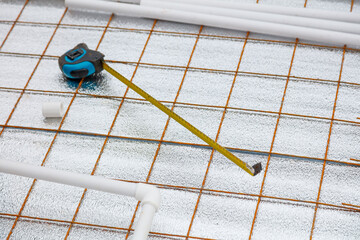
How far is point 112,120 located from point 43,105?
1.10 feet

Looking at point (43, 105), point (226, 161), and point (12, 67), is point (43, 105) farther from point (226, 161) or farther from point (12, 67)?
point (226, 161)

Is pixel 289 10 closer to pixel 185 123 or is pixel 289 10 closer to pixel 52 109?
pixel 185 123

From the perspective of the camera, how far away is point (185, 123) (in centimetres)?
234

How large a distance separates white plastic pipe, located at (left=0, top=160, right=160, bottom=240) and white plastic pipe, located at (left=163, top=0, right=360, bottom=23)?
4.17 feet

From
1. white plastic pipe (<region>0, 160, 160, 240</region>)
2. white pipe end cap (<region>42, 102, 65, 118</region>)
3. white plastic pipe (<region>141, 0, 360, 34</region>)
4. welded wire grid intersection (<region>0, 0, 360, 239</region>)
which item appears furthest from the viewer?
white plastic pipe (<region>141, 0, 360, 34</region>)

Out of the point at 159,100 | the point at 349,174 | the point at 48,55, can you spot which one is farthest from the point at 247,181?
the point at 48,55

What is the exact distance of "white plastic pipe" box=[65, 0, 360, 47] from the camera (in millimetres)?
2674

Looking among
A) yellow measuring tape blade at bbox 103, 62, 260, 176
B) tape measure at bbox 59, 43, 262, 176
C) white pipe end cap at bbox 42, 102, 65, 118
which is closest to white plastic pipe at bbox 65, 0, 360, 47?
tape measure at bbox 59, 43, 262, 176

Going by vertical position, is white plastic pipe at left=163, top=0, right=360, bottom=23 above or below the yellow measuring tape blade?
above

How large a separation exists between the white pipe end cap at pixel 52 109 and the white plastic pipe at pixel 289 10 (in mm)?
940

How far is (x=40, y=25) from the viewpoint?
3.01 m

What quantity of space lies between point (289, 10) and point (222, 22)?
14.3 inches

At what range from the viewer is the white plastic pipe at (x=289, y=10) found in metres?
2.75

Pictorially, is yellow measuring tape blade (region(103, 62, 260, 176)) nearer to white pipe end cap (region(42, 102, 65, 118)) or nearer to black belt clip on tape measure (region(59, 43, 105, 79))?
black belt clip on tape measure (region(59, 43, 105, 79))
